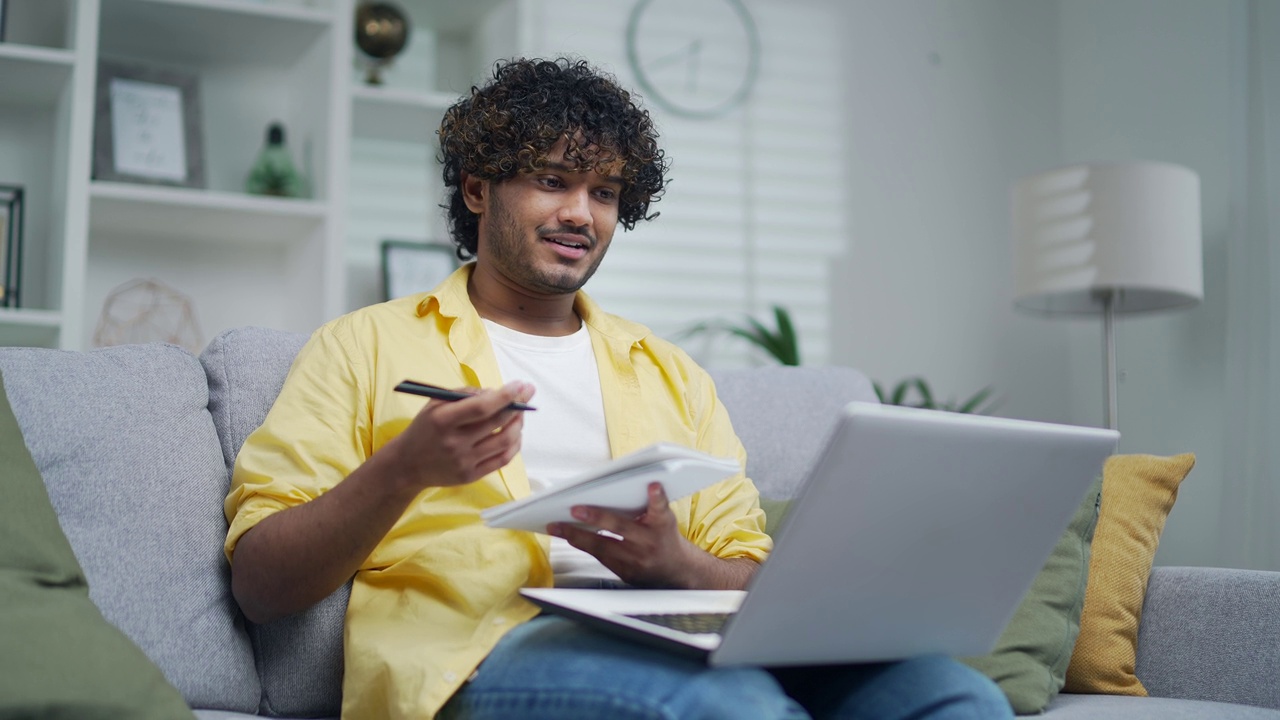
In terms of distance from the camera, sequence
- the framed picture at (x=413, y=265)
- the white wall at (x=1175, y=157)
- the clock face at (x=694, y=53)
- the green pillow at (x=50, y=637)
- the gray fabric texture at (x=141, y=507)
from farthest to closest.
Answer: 1. the clock face at (x=694, y=53)
2. the white wall at (x=1175, y=157)
3. the framed picture at (x=413, y=265)
4. the gray fabric texture at (x=141, y=507)
5. the green pillow at (x=50, y=637)

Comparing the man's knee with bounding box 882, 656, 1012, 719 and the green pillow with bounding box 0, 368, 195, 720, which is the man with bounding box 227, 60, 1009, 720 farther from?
the green pillow with bounding box 0, 368, 195, 720

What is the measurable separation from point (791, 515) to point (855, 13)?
117 inches

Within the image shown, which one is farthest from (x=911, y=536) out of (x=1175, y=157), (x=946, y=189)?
(x=946, y=189)

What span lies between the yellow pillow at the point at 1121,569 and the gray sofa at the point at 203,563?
0.13 feet

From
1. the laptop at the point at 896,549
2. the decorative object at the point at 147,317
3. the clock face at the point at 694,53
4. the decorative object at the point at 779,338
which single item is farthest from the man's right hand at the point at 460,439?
the clock face at the point at 694,53

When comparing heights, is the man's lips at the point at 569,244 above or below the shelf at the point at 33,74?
below

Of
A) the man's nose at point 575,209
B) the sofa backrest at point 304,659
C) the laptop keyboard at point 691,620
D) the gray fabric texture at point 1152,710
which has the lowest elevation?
the gray fabric texture at point 1152,710

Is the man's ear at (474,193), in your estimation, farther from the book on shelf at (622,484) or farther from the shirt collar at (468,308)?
the book on shelf at (622,484)

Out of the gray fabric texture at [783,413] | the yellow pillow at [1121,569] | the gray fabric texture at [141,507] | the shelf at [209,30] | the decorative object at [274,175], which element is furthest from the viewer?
the decorative object at [274,175]

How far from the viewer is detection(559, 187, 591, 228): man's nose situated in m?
1.45

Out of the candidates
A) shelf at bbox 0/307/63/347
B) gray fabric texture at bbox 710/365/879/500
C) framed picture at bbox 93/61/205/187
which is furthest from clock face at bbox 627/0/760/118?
shelf at bbox 0/307/63/347

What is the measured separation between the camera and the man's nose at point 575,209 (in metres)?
1.45

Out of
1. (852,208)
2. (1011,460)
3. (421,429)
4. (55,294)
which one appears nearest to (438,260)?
(55,294)

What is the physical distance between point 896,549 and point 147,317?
2.12 metres
